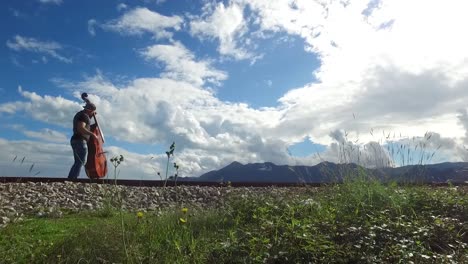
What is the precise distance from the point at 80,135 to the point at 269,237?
7.87 meters

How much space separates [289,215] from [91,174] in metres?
7.51

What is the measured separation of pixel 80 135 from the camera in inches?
467

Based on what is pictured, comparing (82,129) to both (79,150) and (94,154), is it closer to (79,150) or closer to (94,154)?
(79,150)

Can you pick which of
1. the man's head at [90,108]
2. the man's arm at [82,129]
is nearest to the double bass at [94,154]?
the man's head at [90,108]

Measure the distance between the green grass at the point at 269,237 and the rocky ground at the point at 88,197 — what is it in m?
1.52

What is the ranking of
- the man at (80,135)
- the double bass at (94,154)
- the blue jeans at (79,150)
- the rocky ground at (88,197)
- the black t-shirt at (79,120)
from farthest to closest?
the double bass at (94,154), the black t-shirt at (79,120), the man at (80,135), the blue jeans at (79,150), the rocky ground at (88,197)

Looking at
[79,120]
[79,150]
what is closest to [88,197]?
[79,150]

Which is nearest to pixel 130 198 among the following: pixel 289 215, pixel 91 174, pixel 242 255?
pixel 91 174

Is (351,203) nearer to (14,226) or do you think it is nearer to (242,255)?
(242,255)

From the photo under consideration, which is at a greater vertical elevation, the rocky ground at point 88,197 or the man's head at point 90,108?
the man's head at point 90,108

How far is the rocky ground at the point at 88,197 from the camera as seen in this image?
27.2 ft

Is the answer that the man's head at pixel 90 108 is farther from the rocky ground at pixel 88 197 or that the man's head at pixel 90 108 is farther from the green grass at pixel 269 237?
the green grass at pixel 269 237

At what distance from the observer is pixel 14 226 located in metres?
6.46

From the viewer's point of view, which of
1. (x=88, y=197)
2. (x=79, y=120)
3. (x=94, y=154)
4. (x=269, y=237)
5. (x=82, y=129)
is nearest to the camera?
(x=269, y=237)
